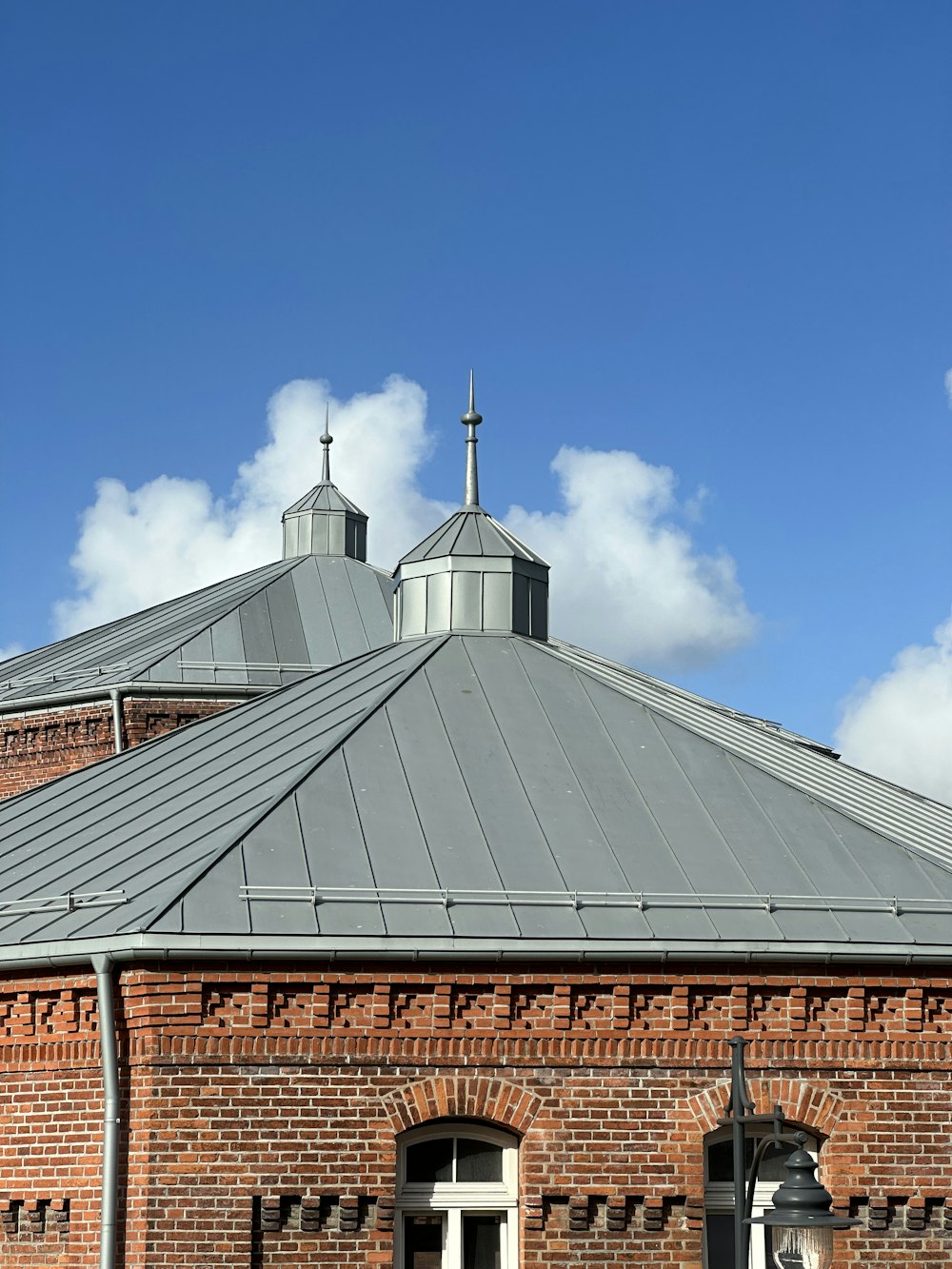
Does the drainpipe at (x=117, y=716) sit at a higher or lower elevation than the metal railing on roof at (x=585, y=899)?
higher

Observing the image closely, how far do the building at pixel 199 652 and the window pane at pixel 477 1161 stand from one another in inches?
469

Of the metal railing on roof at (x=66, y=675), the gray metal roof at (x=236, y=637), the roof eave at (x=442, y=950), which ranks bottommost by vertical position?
the roof eave at (x=442, y=950)

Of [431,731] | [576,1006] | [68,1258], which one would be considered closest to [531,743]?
[431,731]

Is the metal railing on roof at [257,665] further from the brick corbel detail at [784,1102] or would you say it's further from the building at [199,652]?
the brick corbel detail at [784,1102]

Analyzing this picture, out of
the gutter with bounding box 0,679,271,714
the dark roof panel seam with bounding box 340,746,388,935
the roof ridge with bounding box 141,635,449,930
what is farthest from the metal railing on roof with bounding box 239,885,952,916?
the gutter with bounding box 0,679,271,714

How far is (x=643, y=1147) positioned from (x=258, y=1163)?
117 inches

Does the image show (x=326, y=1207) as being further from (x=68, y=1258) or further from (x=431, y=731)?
(x=431, y=731)

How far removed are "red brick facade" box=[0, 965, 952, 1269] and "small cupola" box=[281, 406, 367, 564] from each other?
1668 cm

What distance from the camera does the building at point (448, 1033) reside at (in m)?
13.3

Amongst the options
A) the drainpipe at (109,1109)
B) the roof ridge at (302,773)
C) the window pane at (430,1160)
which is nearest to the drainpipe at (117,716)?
the roof ridge at (302,773)

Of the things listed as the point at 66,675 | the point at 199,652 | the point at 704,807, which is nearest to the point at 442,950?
the point at 704,807

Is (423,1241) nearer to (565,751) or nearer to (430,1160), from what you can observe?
(430,1160)

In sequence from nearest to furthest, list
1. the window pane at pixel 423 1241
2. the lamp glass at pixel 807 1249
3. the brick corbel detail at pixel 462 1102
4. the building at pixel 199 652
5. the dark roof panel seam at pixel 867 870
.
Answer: the lamp glass at pixel 807 1249
the brick corbel detail at pixel 462 1102
the window pane at pixel 423 1241
the dark roof panel seam at pixel 867 870
the building at pixel 199 652

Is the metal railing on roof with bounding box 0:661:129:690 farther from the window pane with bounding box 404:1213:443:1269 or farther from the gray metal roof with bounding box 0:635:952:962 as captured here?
the window pane with bounding box 404:1213:443:1269
